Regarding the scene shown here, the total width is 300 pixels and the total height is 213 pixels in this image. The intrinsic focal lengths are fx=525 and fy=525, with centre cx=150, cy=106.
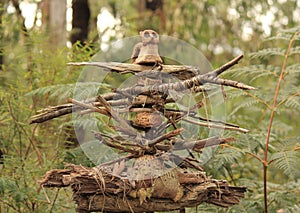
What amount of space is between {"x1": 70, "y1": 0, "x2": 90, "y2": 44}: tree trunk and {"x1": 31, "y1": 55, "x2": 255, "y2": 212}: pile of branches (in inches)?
86.0

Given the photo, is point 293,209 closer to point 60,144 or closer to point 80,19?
point 60,144

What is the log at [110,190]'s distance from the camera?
1307 millimetres

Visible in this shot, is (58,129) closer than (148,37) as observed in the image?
No

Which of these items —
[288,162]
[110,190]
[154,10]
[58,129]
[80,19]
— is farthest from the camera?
[154,10]

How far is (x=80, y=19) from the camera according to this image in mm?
3602

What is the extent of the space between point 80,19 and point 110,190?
2.45m

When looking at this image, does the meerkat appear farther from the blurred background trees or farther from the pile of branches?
the blurred background trees

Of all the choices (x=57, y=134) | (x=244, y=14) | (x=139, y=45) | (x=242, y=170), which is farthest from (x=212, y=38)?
(x=139, y=45)

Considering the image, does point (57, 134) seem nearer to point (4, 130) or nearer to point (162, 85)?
point (4, 130)

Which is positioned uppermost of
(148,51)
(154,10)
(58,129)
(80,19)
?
(154,10)

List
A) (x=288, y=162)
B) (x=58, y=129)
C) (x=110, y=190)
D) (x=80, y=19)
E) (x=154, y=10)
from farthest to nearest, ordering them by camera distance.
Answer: (x=154, y=10), (x=80, y=19), (x=58, y=129), (x=288, y=162), (x=110, y=190)

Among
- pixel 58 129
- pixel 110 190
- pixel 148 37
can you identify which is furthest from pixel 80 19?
pixel 110 190

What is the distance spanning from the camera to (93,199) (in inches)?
52.2

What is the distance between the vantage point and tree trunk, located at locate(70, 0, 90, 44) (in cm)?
353
